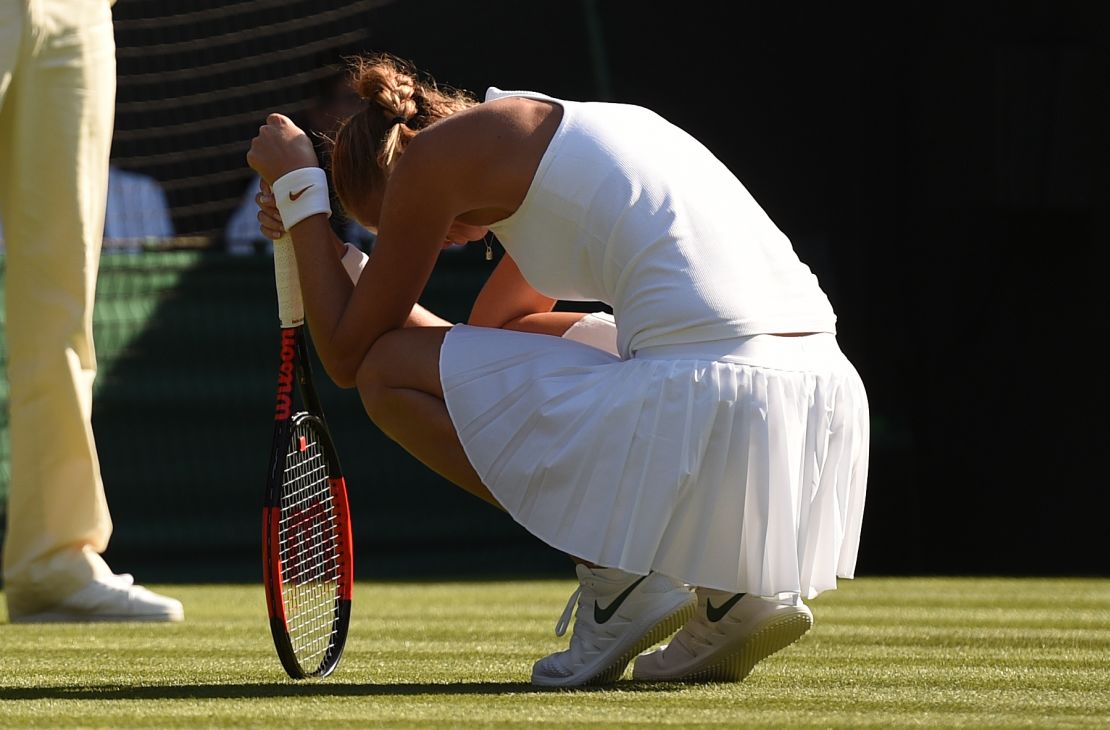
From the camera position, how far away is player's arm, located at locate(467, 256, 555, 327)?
2.89m

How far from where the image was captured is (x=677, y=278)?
2383mm

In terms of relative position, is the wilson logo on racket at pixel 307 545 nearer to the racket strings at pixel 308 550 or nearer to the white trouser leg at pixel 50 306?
the racket strings at pixel 308 550

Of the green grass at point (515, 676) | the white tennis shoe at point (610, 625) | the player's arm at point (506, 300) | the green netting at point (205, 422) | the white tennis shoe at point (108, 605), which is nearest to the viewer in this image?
the green grass at point (515, 676)

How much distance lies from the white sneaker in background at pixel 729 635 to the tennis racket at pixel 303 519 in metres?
0.50

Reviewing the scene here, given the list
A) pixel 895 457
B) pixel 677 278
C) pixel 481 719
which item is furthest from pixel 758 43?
pixel 481 719

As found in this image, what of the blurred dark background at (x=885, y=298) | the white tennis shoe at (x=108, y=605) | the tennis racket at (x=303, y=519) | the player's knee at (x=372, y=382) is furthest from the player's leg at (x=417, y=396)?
the blurred dark background at (x=885, y=298)

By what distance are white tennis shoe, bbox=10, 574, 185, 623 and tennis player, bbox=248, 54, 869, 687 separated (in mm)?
1178

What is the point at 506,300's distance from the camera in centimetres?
289

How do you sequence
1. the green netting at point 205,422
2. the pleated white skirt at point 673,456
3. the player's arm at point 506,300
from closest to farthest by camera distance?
the pleated white skirt at point 673,456
the player's arm at point 506,300
the green netting at point 205,422

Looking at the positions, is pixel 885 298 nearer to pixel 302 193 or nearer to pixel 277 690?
pixel 302 193

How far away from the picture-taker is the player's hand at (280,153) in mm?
2521

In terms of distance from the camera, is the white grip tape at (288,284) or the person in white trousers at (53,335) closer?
the white grip tape at (288,284)

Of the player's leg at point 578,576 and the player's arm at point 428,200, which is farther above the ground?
the player's arm at point 428,200

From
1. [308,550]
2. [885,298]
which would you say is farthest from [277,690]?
[885,298]
